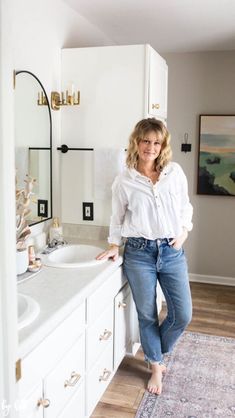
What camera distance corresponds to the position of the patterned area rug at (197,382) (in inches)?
87.0

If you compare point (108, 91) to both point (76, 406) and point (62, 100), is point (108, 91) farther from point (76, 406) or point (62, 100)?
point (76, 406)

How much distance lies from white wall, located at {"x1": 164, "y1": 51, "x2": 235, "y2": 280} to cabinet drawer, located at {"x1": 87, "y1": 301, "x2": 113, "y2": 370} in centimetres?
217

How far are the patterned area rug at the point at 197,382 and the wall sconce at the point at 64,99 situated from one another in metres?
1.77

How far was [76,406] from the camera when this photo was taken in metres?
1.83

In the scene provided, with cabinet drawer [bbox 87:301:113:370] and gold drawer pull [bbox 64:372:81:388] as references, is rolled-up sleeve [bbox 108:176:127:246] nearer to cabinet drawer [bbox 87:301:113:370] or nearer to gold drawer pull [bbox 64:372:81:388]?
cabinet drawer [bbox 87:301:113:370]

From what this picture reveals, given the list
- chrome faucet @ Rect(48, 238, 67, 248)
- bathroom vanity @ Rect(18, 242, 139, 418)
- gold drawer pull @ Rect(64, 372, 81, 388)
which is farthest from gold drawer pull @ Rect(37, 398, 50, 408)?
chrome faucet @ Rect(48, 238, 67, 248)

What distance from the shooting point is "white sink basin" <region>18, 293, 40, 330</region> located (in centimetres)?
145

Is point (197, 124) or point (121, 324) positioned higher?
point (197, 124)

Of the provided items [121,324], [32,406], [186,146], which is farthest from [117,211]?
[186,146]

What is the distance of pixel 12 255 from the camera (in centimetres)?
97

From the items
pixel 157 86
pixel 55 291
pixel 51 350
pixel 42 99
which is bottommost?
pixel 51 350

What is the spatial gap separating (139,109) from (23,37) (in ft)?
2.60

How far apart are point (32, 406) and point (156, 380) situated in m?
1.16

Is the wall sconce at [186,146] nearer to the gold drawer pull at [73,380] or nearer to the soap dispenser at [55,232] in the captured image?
the soap dispenser at [55,232]
